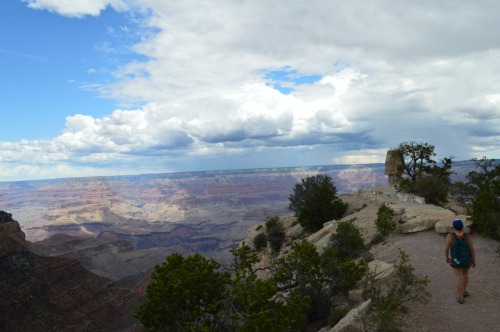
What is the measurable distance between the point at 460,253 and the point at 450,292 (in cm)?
179

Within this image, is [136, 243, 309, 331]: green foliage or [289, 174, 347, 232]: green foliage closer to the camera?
[136, 243, 309, 331]: green foliage

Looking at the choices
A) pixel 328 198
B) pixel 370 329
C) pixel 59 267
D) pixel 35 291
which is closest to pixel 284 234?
pixel 328 198

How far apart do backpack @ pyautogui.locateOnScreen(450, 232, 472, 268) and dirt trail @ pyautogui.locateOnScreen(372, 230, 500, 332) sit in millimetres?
1272

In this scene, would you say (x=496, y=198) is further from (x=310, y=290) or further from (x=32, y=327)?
(x=32, y=327)

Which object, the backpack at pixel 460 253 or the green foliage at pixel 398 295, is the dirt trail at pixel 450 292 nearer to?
the green foliage at pixel 398 295

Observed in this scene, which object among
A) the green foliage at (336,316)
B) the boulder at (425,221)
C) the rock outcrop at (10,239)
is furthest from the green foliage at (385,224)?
the rock outcrop at (10,239)

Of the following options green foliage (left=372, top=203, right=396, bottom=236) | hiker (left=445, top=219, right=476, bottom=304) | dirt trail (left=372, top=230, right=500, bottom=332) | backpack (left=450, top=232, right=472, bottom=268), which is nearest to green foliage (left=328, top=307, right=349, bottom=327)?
dirt trail (left=372, top=230, right=500, bottom=332)

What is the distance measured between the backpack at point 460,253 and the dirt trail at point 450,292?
127 centimetres

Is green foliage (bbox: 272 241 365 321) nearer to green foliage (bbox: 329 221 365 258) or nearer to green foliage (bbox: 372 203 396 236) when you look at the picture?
green foliage (bbox: 329 221 365 258)

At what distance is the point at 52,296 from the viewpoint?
211 ft

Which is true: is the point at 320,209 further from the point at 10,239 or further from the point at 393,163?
the point at 10,239

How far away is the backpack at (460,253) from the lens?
38.1 feet

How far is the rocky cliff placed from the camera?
55375 mm

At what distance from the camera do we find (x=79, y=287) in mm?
75000
